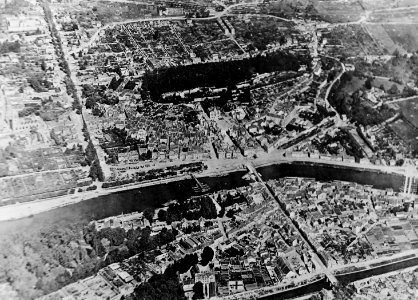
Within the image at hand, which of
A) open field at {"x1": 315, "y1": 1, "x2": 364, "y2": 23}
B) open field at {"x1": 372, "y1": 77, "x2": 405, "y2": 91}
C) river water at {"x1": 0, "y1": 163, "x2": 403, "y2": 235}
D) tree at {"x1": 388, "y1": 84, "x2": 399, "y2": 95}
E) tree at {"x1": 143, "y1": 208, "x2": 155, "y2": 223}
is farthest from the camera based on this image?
open field at {"x1": 315, "y1": 1, "x2": 364, "y2": 23}

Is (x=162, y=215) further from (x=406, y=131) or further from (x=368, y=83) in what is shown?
(x=368, y=83)

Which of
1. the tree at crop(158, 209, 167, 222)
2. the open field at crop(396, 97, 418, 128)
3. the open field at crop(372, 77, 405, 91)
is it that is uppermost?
the open field at crop(372, 77, 405, 91)

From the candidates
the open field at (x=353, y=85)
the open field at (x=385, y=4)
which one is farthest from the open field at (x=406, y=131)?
the open field at (x=385, y=4)

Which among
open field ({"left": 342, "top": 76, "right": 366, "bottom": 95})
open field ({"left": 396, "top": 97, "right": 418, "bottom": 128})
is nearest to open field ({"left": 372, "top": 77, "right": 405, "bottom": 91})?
open field ({"left": 342, "top": 76, "right": 366, "bottom": 95})

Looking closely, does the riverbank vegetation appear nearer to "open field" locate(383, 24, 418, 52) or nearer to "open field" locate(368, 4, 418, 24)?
"open field" locate(383, 24, 418, 52)

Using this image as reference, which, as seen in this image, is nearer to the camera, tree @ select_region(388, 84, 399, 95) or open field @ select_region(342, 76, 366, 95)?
tree @ select_region(388, 84, 399, 95)

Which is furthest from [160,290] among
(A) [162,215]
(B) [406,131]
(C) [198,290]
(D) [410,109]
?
(D) [410,109]
